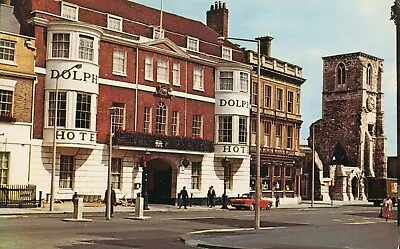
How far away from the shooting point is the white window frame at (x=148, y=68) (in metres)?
Answer: 46.9

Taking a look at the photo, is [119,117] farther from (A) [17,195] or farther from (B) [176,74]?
(A) [17,195]

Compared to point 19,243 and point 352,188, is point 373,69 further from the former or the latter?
point 19,243

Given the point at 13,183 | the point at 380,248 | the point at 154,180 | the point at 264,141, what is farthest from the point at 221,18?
the point at 380,248

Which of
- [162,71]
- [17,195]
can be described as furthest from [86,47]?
[17,195]

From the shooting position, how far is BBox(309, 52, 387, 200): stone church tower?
88.9 meters

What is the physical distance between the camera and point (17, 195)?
3784 centimetres

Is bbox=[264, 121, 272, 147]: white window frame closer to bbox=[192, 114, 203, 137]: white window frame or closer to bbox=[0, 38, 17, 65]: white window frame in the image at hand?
bbox=[192, 114, 203, 137]: white window frame

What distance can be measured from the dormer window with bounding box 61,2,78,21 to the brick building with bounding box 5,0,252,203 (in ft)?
0.22

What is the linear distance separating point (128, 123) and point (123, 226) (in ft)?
62.7

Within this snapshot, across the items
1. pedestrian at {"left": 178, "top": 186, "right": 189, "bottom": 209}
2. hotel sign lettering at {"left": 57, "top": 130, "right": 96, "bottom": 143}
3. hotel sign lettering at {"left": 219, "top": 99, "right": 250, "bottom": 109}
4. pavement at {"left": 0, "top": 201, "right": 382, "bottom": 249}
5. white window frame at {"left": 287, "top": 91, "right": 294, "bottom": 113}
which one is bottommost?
pavement at {"left": 0, "top": 201, "right": 382, "bottom": 249}

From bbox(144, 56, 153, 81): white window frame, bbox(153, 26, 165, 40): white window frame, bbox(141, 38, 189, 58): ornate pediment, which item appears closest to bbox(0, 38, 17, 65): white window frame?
bbox(141, 38, 189, 58): ornate pediment

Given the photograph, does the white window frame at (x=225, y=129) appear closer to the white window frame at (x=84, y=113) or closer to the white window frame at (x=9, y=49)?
the white window frame at (x=84, y=113)

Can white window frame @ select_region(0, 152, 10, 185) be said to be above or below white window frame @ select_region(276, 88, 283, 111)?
below

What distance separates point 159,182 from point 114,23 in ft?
41.5
